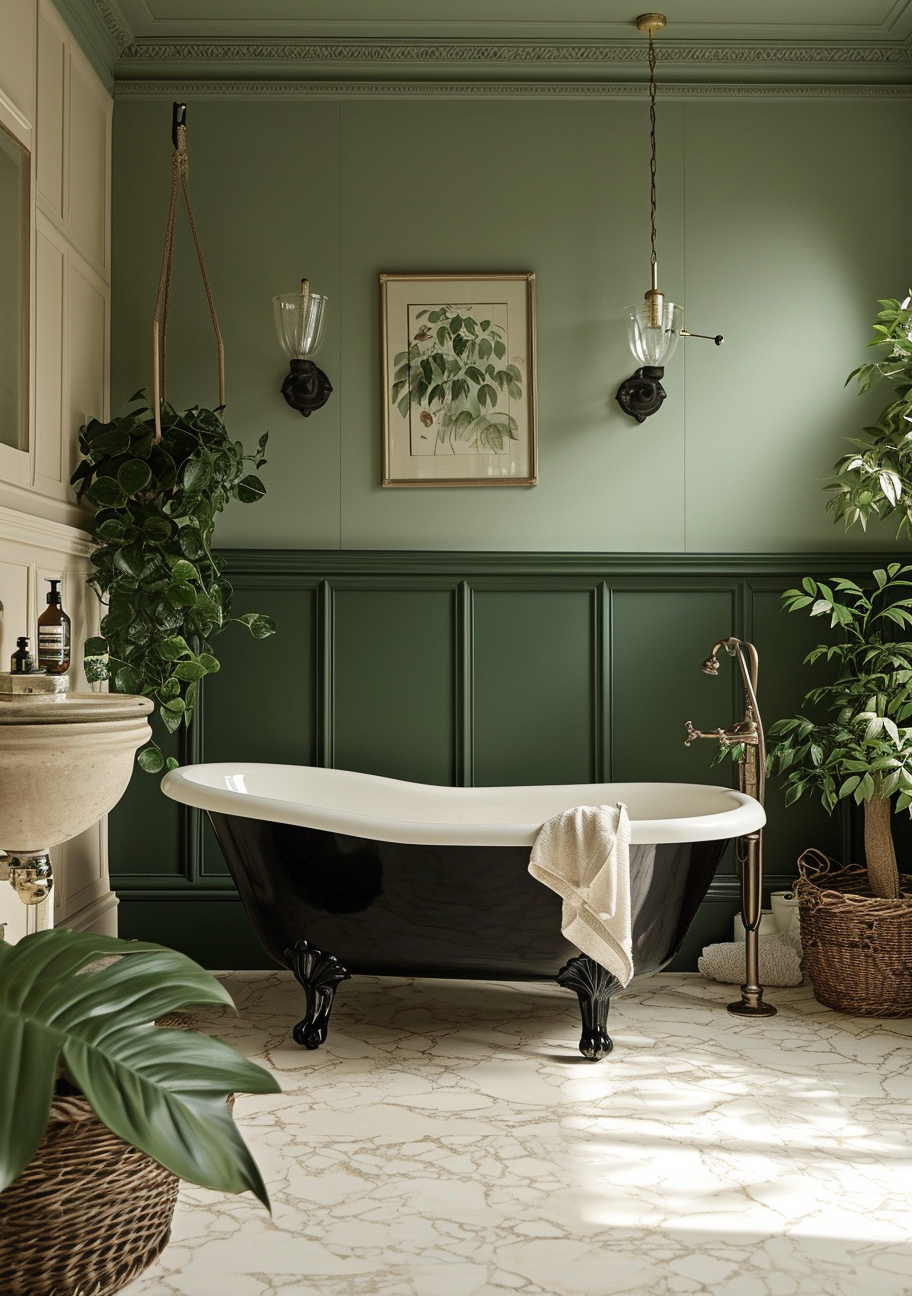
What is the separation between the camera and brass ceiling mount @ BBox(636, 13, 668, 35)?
3.10 m

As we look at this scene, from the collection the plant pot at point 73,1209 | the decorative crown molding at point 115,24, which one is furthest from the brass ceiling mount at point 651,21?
the plant pot at point 73,1209

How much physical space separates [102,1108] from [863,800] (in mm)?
2302

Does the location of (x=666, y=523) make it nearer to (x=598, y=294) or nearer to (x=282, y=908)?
(x=598, y=294)

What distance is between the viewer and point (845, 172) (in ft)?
11.0

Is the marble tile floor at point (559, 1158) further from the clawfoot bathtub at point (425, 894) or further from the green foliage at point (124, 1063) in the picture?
the green foliage at point (124, 1063)

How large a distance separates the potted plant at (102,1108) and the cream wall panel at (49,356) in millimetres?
1731

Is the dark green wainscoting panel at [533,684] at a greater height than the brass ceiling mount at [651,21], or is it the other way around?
the brass ceiling mount at [651,21]

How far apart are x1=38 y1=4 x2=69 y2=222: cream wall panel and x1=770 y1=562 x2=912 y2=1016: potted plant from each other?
231 cm

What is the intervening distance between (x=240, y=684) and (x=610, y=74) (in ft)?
7.36

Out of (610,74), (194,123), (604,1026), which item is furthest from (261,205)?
(604,1026)

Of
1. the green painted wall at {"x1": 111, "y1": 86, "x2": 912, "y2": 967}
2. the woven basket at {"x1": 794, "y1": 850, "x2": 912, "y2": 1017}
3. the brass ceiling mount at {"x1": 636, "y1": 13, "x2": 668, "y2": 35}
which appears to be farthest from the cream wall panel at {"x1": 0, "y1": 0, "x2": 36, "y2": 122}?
the woven basket at {"x1": 794, "y1": 850, "x2": 912, "y2": 1017}

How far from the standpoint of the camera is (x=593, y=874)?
7.81 feet

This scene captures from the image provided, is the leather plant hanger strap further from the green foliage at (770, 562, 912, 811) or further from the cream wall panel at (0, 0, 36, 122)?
the green foliage at (770, 562, 912, 811)

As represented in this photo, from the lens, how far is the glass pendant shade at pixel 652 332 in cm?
311
